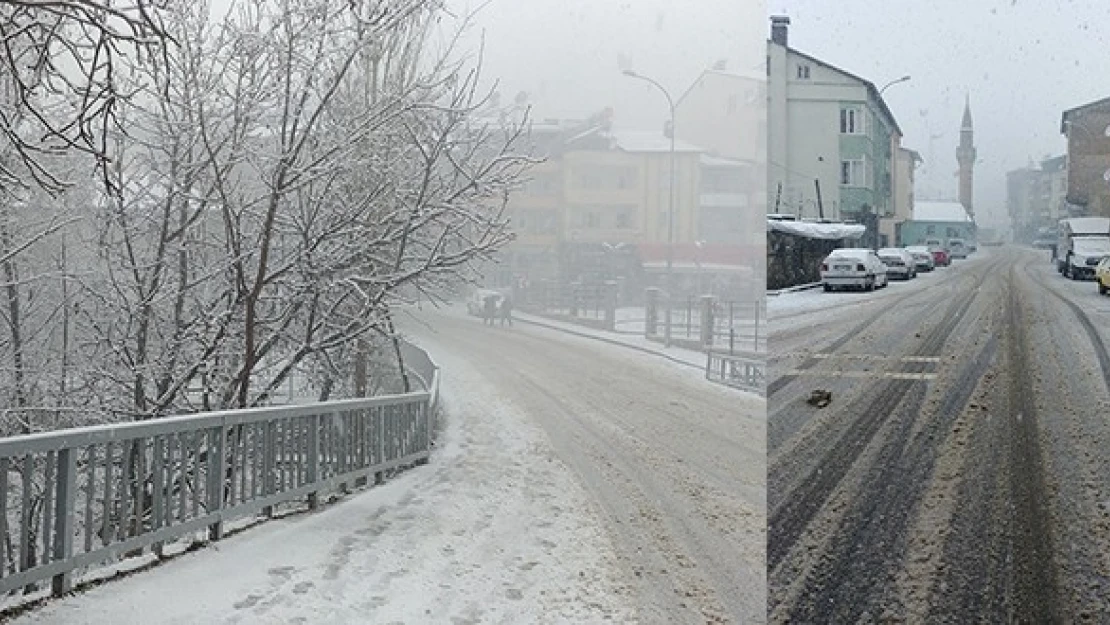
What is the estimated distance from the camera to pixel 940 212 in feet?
4.69

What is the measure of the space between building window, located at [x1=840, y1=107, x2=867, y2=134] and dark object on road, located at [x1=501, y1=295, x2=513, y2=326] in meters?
1.22

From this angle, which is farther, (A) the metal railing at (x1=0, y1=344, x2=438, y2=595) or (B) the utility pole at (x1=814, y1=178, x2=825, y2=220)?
(A) the metal railing at (x1=0, y1=344, x2=438, y2=595)

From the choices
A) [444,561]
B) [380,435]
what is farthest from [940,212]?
[380,435]

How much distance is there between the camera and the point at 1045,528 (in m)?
1.10

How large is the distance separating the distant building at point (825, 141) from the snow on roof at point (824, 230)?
1 centimetres

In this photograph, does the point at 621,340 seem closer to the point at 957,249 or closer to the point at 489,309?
the point at 489,309

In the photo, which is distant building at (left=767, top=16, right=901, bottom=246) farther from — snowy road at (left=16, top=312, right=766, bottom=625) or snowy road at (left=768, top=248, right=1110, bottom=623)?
snowy road at (left=16, top=312, right=766, bottom=625)

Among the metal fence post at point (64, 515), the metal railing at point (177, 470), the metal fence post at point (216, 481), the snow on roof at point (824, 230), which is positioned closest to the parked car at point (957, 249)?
the snow on roof at point (824, 230)

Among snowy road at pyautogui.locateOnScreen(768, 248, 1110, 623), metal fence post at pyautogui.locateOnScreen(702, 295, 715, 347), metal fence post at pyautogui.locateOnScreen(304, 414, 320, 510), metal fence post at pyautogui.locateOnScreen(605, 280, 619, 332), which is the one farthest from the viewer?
metal fence post at pyautogui.locateOnScreen(304, 414, 320, 510)

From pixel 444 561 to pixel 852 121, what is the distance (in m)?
1.41

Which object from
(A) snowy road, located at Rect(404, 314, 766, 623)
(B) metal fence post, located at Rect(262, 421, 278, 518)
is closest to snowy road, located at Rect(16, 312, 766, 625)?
(A) snowy road, located at Rect(404, 314, 766, 623)

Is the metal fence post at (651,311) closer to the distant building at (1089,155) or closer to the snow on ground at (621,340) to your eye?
the snow on ground at (621,340)

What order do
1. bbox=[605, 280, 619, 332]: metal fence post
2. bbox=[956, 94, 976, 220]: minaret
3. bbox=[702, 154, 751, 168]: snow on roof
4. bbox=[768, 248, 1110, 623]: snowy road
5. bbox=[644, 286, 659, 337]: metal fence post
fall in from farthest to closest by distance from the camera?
bbox=[605, 280, 619, 332]: metal fence post < bbox=[644, 286, 659, 337]: metal fence post < bbox=[702, 154, 751, 168]: snow on roof < bbox=[956, 94, 976, 220]: minaret < bbox=[768, 248, 1110, 623]: snowy road

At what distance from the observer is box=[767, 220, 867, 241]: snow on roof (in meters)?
1.36
